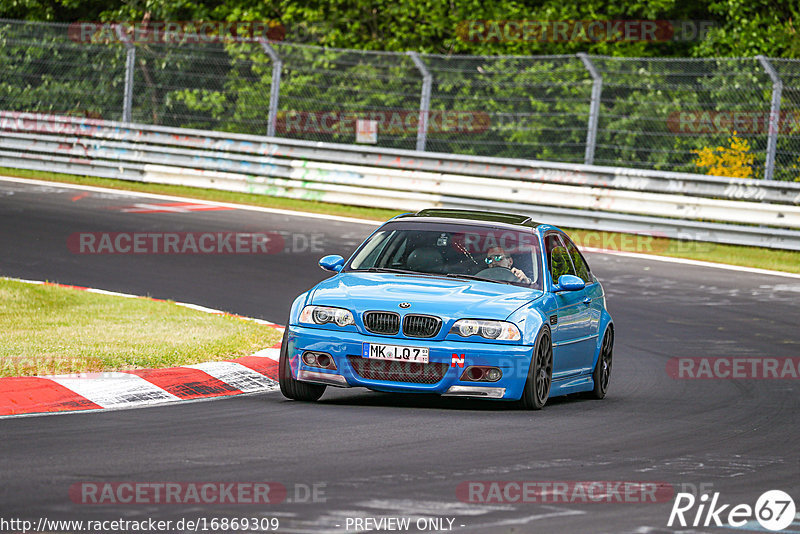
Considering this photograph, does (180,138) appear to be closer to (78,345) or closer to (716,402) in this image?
(78,345)

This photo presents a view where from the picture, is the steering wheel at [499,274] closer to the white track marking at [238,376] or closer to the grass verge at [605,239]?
the white track marking at [238,376]

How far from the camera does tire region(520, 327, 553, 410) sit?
9.52m

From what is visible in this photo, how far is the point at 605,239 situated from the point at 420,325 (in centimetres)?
1213

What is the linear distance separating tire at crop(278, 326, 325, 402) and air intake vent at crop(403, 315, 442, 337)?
851mm

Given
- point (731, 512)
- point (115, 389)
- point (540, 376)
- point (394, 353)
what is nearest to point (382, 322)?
point (394, 353)

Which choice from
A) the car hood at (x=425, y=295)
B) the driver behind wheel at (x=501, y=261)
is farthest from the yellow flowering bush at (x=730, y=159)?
the car hood at (x=425, y=295)

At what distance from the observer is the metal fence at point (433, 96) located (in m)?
21.1

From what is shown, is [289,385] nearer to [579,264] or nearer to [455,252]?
[455,252]

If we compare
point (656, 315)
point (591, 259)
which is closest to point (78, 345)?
point (656, 315)

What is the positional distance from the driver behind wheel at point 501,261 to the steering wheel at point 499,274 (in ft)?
0.10

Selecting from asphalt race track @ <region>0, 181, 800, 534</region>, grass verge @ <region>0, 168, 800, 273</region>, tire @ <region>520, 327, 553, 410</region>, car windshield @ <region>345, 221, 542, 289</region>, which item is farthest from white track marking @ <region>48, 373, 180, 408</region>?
grass verge @ <region>0, 168, 800, 273</region>

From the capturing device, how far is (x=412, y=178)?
23.0 m

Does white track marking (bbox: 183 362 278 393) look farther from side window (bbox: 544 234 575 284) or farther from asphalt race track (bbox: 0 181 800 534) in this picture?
side window (bbox: 544 234 575 284)

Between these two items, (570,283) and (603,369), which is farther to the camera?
(603,369)
